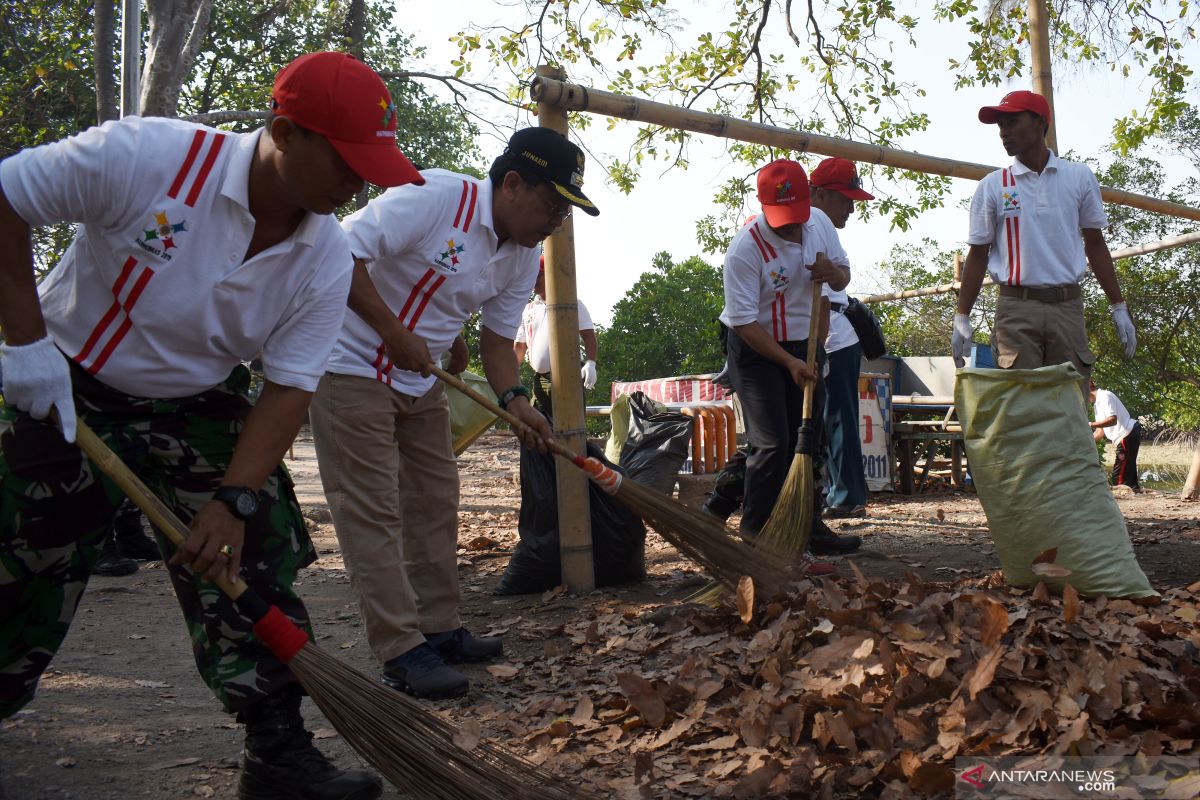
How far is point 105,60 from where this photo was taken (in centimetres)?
765

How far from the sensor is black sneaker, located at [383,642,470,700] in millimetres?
3229

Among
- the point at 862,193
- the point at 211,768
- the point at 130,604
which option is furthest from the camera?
the point at 862,193

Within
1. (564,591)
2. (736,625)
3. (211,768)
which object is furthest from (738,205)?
(211,768)

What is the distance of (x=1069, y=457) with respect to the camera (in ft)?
11.9

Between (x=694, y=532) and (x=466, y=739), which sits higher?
(x=694, y=532)

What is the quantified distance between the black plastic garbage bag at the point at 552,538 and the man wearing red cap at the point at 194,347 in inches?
87.0

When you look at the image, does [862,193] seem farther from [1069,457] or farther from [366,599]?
[366,599]

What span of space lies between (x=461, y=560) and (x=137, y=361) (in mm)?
3616

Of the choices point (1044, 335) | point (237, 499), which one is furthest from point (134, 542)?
point (1044, 335)

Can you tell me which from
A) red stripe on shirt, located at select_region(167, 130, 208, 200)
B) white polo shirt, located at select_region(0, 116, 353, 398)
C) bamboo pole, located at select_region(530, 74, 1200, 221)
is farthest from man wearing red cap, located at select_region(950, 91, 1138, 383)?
red stripe on shirt, located at select_region(167, 130, 208, 200)

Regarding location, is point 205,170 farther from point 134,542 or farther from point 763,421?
point 134,542

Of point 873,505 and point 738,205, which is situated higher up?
point 738,205

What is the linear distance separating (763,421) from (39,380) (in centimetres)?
324

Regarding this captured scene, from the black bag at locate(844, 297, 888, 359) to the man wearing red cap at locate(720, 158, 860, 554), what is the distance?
190 cm
